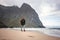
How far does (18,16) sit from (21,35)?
1.28 feet

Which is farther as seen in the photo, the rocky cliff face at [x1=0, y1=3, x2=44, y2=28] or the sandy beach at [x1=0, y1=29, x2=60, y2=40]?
the rocky cliff face at [x1=0, y1=3, x2=44, y2=28]

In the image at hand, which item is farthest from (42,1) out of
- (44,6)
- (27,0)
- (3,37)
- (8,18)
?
(3,37)

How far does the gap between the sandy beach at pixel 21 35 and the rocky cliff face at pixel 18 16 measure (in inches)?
5.4

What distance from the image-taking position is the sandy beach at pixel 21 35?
280 centimetres

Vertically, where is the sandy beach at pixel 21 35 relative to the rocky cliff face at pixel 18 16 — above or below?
below

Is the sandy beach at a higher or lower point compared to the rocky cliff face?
lower

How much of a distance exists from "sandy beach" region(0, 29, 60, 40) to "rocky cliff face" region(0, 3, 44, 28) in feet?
0.45

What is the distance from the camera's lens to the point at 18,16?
2.96 meters

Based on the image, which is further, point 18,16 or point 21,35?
point 18,16

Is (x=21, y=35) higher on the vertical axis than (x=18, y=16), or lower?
lower

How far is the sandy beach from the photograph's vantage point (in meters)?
2.80

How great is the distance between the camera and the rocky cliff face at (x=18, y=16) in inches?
115

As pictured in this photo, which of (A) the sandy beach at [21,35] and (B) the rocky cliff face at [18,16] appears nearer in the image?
(A) the sandy beach at [21,35]

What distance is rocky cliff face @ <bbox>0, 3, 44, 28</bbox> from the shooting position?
9.59 feet
